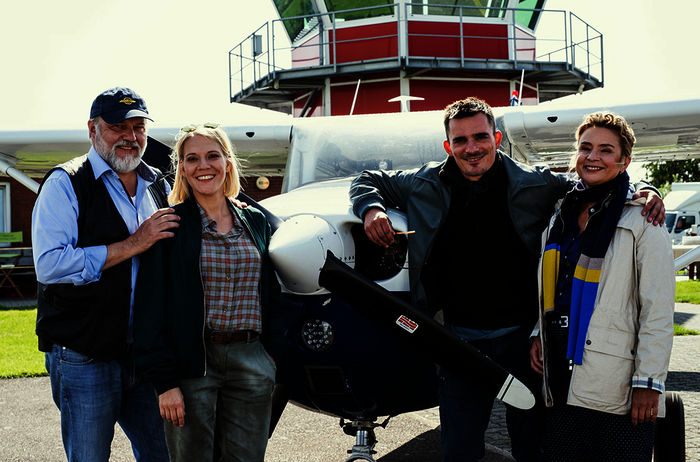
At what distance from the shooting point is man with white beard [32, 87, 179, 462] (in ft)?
7.40

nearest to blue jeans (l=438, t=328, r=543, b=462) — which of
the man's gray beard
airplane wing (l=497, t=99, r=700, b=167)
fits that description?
the man's gray beard

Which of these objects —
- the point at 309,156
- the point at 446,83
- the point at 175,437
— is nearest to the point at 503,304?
the point at 175,437

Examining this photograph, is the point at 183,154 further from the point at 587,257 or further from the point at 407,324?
the point at 587,257

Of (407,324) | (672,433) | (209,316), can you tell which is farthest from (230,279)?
(672,433)

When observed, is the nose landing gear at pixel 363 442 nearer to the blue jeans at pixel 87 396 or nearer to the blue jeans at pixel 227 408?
the blue jeans at pixel 227 408

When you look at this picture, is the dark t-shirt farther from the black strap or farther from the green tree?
the green tree

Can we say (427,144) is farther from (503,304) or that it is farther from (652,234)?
(652,234)

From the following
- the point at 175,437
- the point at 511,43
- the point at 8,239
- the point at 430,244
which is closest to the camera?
the point at 175,437

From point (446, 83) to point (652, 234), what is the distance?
12755mm

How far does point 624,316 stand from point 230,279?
1429 mm

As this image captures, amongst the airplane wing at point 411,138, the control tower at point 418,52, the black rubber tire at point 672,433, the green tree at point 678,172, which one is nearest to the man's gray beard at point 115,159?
the airplane wing at point 411,138

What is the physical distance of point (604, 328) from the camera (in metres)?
2.31

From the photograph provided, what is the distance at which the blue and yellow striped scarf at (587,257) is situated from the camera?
2326 millimetres

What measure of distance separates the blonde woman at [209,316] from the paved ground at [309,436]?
81.6 inches
